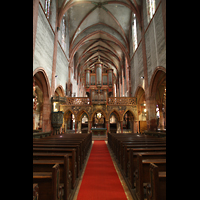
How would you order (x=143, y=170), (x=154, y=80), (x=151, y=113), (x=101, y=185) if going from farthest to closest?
(x=151, y=113) < (x=154, y=80) < (x=101, y=185) < (x=143, y=170)

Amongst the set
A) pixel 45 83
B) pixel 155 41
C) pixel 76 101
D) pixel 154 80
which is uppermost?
pixel 155 41

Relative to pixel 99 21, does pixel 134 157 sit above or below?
below

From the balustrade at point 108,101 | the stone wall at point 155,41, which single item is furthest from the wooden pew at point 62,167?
the balustrade at point 108,101

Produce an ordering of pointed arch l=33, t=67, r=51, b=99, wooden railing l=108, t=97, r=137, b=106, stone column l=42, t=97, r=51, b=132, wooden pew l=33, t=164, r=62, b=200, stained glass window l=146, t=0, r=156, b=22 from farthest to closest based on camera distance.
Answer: wooden railing l=108, t=97, r=137, b=106 → stone column l=42, t=97, r=51, b=132 → stained glass window l=146, t=0, r=156, b=22 → pointed arch l=33, t=67, r=51, b=99 → wooden pew l=33, t=164, r=62, b=200

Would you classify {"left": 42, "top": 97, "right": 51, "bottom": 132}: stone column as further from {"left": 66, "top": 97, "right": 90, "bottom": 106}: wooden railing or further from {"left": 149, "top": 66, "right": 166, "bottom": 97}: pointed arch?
{"left": 149, "top": 66, "right": 166, "bottom": 97}: pointed arch

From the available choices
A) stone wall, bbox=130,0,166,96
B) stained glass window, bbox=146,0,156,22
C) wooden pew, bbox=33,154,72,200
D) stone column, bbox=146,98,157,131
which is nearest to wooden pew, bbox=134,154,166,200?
wooden pew, bbox=33,154,72,200

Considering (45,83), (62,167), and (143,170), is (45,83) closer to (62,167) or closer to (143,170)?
(62,167)

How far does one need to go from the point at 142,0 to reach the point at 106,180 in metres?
15.1

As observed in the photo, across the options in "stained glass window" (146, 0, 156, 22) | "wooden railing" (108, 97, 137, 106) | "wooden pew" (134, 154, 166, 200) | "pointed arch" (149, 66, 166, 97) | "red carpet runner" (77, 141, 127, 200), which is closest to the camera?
"wooden pew" (134, 154, 166, 200)

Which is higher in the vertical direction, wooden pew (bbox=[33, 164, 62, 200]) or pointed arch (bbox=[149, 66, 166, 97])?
pointed arch (bbox=[149, 66, 166, 97])

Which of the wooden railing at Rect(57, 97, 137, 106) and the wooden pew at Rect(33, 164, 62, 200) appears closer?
the wooden pew at Rect(33, 164, 62, 200)

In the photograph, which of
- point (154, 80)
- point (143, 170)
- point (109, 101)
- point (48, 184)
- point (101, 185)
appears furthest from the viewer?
point (109, 101)

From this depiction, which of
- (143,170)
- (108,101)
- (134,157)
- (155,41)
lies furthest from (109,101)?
(143,170)
